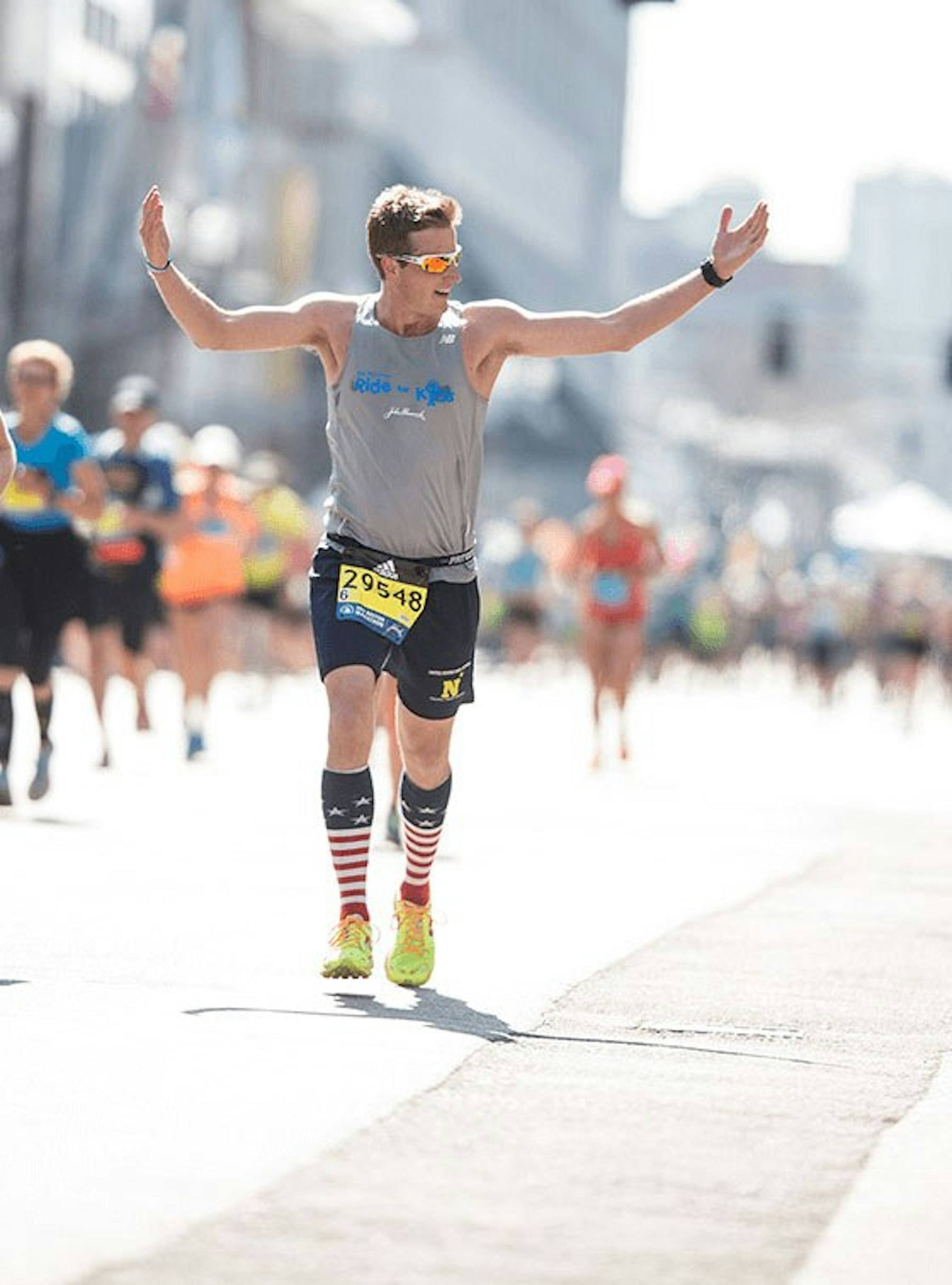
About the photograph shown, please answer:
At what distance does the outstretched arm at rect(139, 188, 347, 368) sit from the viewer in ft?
26.7

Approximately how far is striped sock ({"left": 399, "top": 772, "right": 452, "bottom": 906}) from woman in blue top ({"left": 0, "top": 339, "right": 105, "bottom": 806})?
4.92 meters

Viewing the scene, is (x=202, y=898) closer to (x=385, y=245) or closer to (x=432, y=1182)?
(x=385, y=245)

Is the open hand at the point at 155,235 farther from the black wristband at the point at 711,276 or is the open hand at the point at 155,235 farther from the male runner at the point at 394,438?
the black wristband at the point at 711,276

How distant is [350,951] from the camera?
26.5 ft

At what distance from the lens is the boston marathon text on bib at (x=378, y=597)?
26.8 ft

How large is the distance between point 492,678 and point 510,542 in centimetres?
259

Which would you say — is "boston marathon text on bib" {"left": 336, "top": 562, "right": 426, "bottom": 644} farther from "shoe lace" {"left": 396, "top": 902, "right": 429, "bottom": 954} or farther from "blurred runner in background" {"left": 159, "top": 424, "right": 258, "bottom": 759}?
"blurred runner in background" {"left": 159, "top": 424, "right": 258, "bottom": 759}

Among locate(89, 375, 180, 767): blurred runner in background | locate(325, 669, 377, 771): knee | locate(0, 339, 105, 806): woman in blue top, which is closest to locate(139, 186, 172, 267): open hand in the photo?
locate(325, 669, 377, 771): knee

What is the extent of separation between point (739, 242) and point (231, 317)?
119 centimetres

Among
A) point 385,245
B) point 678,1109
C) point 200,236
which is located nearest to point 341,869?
point 385,245

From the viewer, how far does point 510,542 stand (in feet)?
126

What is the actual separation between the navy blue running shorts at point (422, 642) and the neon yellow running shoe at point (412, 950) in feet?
1.53

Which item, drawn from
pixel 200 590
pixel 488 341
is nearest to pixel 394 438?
pixel 488 341

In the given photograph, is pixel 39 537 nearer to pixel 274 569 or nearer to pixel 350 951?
pixel 350 951
